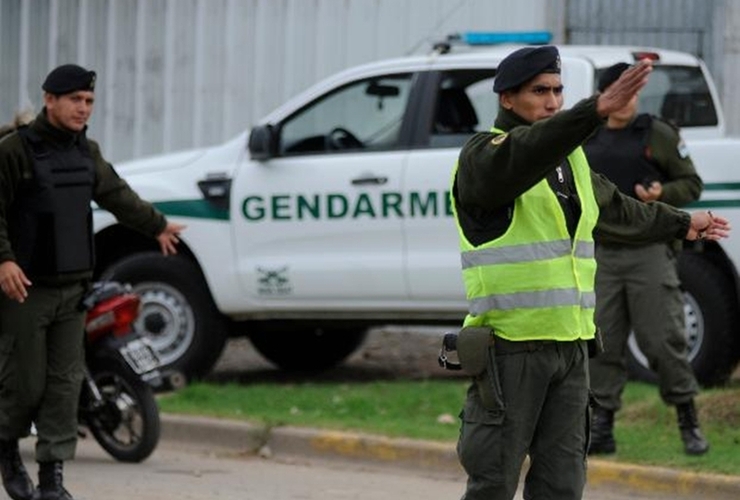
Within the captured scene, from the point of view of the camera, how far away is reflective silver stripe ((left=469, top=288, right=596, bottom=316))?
593 cm

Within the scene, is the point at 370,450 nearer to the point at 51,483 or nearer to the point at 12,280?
the point at 51,483

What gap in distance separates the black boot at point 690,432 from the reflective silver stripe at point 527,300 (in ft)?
10.8

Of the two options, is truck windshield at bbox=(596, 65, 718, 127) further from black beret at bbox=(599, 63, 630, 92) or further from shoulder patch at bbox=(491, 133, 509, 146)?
shoulder patch at bbox=(491, 133, 509, 146)

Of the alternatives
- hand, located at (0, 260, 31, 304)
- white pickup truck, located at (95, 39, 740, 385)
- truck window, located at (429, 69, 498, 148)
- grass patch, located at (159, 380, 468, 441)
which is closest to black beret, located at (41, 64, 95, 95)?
hand, located at (0, 260, 31, 304)

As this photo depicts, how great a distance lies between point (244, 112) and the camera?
14.4 m

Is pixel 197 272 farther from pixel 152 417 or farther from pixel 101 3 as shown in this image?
pixel 101 3

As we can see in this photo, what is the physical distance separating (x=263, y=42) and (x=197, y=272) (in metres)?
3.03

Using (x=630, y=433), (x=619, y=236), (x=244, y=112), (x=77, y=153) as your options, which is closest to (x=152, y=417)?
(x=77, y=153)

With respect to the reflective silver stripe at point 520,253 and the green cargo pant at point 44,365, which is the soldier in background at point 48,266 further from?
the reflective silver stripe at point 520,253

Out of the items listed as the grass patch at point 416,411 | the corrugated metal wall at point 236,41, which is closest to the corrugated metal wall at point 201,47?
the corrugated metal wall at point 236,41

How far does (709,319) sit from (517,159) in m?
5.66

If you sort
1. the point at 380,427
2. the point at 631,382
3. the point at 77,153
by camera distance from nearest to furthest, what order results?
the point at 77,153
the point at 380,427
the point at 631,382

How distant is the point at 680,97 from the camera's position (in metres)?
11.6

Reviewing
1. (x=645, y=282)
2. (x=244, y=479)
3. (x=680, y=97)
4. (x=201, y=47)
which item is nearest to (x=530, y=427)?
(x=645, y=282)
